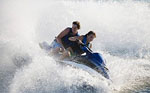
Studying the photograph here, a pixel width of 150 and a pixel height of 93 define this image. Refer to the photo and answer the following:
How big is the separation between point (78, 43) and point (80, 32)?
7.54 meters

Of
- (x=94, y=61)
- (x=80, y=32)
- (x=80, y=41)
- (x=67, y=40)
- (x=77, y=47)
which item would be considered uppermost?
(x=80, y=41)

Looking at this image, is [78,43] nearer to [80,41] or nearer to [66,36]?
[80,41]

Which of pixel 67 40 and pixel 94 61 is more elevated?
pixel 67 40

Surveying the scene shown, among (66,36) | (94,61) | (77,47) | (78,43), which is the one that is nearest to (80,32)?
(66,36)

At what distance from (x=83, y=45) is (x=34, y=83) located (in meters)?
1.47

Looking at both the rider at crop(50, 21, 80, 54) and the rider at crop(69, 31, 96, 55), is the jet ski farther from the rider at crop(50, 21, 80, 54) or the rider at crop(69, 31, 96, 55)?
the rider at crop(50, 21, 80, 54)

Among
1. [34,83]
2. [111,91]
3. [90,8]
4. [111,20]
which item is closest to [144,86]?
[111,91]

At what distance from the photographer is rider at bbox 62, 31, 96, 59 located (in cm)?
677

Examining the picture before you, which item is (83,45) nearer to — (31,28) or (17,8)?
(31,28)

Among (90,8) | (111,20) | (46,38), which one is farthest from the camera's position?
(90,8)

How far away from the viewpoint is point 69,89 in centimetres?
607

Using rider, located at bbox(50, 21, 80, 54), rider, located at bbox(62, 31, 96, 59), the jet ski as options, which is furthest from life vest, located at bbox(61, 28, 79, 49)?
the jet ski

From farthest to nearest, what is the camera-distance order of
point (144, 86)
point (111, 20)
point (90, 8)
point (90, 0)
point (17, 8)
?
point (90, 0) < point (17, 8) < point (90, 8) < point (111, 20) < point (144, 86)

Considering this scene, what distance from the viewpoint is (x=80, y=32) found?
14.4 m
